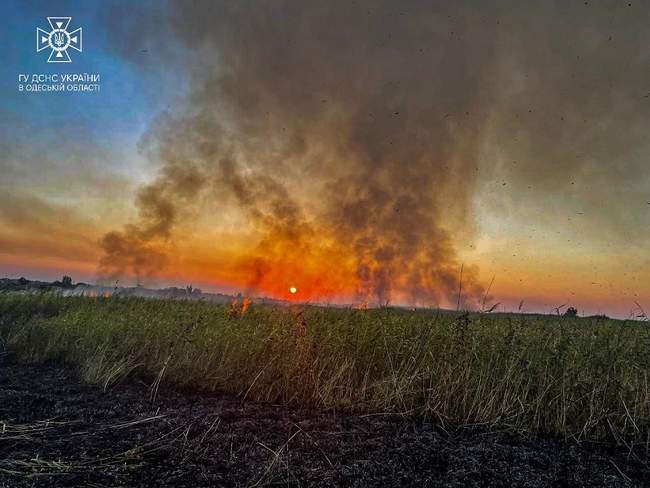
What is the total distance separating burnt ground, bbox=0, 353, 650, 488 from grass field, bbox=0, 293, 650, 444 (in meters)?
0.40

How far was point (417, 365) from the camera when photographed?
601 centimetres

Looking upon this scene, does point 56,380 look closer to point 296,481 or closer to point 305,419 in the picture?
point 305,419

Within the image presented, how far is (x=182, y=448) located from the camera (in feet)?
Answer: 12.7

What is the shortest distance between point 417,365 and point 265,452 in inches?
112

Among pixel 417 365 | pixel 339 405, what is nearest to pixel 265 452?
pixel 339 405

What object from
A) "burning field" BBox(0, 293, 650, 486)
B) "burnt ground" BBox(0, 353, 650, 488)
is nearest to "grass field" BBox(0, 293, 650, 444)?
"burning field" BBox(0, 293, 650, 486)

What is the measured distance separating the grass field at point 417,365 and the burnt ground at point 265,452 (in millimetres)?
396

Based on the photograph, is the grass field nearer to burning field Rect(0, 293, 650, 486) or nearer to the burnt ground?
burning field Rect(0, 293, 650, 486)

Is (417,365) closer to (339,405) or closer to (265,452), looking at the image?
(339,405)

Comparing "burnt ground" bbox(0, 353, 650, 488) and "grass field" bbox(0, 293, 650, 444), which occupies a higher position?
"grass field" bbox(0, 293, 650, 444)

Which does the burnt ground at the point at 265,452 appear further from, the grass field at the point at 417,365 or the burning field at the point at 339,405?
the grass field at the point at 417,365

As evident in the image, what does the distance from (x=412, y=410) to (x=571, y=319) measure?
13.1 ft

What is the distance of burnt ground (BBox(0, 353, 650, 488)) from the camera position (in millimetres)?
3365

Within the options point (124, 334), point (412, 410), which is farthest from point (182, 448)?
point (124, 334)
